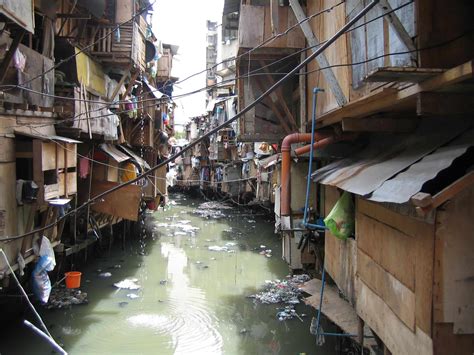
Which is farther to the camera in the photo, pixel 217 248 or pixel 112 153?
pixel 217 248

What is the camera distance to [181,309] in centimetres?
1252

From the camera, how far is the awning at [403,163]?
388 cm

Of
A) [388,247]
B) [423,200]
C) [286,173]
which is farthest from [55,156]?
[423,200]

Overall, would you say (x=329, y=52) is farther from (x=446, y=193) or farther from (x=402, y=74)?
(x=446, y=193)

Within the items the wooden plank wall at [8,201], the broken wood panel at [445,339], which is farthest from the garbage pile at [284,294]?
the broken wood panel at [445,339]

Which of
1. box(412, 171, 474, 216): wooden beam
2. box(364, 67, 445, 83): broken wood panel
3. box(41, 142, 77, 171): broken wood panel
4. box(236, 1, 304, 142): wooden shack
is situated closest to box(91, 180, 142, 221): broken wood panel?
box(41, 142, 77, 171): broken wood panel

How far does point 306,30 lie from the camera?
6613mm

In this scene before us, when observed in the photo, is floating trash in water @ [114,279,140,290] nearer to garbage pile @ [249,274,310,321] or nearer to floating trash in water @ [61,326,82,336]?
floating trash in water @ [61,326,82,336]

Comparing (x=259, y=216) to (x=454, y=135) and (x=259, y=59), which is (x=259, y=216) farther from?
(x=454, y=135)

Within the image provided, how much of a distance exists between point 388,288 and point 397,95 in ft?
7.61

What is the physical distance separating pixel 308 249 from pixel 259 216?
22.7m

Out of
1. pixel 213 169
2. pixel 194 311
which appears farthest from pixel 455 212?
pixel 213 169

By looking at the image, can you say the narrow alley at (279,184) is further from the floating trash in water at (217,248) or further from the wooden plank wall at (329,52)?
the floating trash in water at (217,248)

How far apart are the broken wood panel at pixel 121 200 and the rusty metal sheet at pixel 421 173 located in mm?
10015
